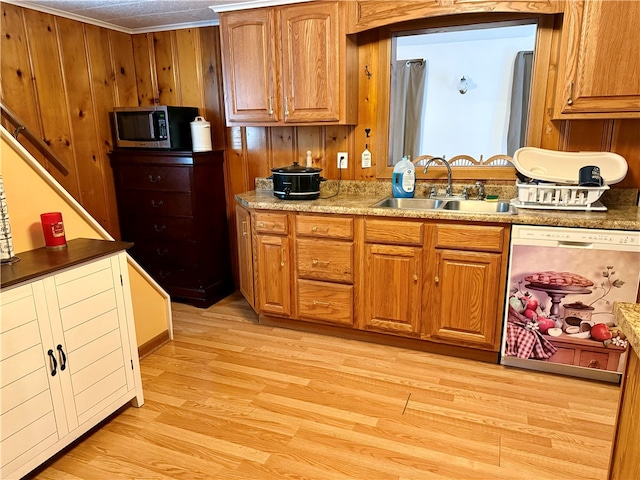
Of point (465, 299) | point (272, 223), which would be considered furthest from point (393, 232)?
point (272, 223)

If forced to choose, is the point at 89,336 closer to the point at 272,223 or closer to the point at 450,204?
the point at 272,223

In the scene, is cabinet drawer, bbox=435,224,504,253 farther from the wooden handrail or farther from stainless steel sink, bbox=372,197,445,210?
the wooden handrail

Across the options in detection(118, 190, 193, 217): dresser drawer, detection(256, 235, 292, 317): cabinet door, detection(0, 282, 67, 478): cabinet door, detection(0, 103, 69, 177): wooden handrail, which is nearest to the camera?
detection(0, 282, 67, 478): cabinet door

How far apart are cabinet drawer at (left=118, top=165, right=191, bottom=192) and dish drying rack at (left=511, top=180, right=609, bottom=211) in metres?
2.32

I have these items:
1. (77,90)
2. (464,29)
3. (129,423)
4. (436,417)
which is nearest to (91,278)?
(129,423)

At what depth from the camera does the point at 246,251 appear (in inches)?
126

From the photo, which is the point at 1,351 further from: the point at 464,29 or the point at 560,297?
the point at 464,29

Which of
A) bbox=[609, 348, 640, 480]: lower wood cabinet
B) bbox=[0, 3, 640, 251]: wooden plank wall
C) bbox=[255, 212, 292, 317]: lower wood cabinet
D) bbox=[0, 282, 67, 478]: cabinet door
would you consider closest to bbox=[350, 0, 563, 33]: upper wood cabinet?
bbox=[0, 3, 640, 251]: wooden plank wall

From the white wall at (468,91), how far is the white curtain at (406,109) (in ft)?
0.16

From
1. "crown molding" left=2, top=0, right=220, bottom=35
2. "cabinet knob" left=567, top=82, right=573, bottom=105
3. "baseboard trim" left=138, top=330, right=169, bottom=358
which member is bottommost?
"baseboard trim" left=138, top=330, right=169, bottom=358

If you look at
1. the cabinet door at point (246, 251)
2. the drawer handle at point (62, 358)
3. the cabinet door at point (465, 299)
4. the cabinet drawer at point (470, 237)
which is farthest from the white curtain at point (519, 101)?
the drawer handle at point (62, 358)

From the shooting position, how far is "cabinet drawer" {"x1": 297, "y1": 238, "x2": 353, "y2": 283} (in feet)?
9.23

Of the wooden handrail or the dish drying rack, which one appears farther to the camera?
the wooden handrail

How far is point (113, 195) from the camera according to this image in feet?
11.9
